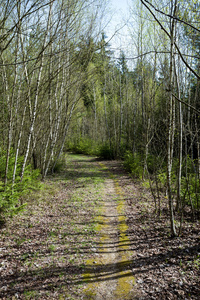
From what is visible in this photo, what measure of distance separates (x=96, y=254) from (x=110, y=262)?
31 cm

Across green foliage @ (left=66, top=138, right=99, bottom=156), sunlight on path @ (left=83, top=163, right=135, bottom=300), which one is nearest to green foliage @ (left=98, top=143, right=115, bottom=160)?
green foliage @ (left=66, top=138, right=99, bottom=156)

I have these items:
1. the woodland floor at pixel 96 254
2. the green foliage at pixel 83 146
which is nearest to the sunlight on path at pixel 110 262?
the woodland floor at pixel 96 254

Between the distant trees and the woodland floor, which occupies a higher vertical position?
the distant trees

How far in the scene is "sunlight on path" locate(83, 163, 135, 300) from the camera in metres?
2.78

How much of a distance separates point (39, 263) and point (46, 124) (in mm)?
5830

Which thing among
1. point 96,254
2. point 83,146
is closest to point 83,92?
point 96,254

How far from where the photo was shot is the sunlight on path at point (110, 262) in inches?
109

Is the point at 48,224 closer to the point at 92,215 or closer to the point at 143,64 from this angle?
the point at 92,215

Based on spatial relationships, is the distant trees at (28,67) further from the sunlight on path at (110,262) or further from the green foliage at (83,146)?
the green foliage at (83,146)

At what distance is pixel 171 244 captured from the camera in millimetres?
3844

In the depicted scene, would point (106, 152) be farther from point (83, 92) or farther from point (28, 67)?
point (28, 67)

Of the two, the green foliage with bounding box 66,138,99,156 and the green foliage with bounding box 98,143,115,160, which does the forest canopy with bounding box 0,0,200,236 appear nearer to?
the green foliage with bounding box 98,143,115,160

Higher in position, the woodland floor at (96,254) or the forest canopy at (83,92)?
the forest canopy at (83,92)

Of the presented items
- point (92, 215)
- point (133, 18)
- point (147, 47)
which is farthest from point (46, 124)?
point (133, 18)
